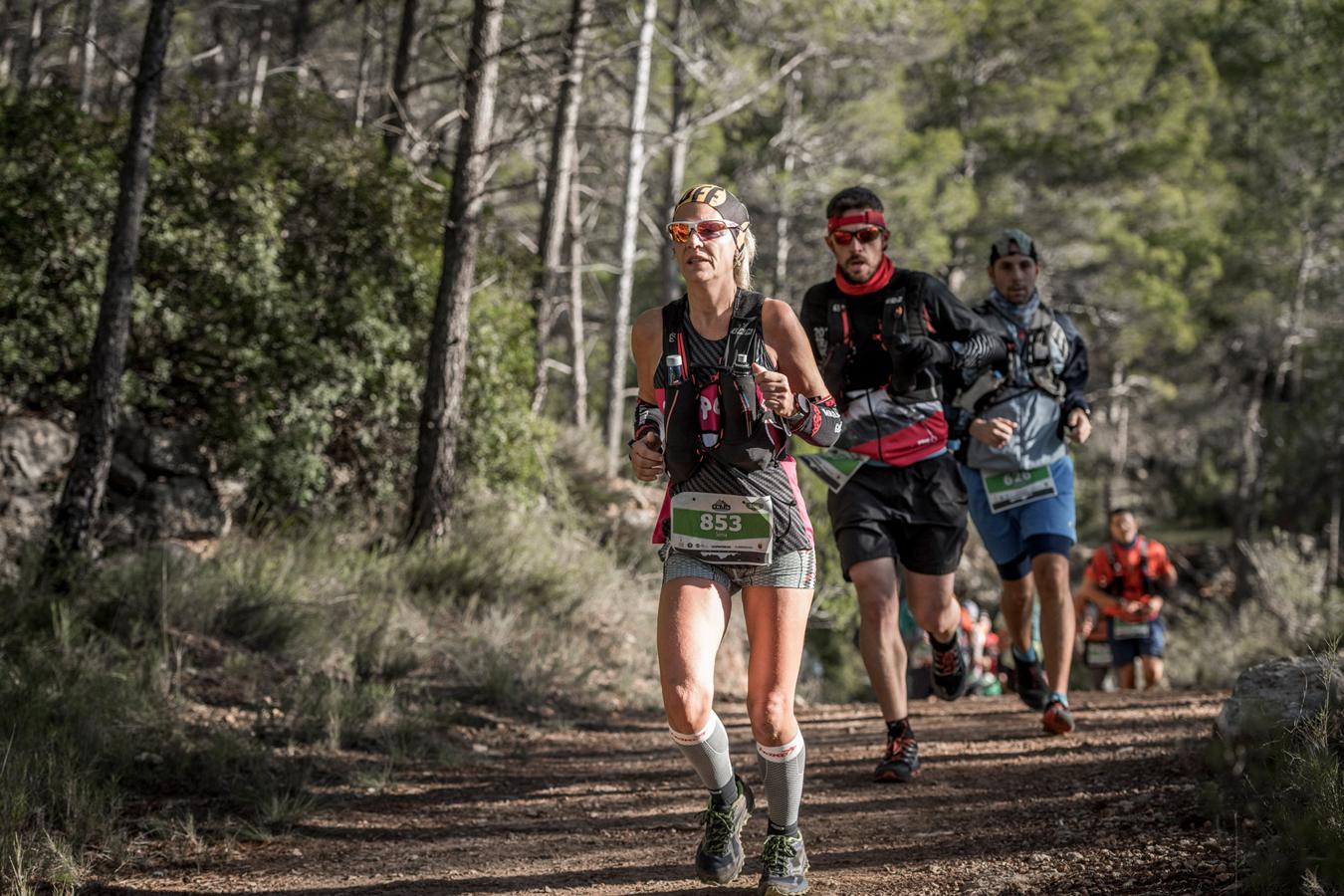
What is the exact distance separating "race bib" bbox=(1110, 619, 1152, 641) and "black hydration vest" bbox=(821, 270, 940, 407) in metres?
5.60

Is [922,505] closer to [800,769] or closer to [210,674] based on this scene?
[800,769]

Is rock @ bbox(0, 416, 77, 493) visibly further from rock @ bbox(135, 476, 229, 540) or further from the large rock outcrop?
rock @ bbox(135, 476, 229, 540)

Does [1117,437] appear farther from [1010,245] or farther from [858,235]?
[858,235]

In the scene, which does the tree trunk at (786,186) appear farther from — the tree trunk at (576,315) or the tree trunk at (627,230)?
the tree trunk at (627,230)

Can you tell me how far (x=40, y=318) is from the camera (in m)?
9.20

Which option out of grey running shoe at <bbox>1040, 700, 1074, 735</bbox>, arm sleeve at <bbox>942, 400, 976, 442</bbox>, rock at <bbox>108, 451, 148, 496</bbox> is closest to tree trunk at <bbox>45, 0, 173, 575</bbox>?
rock at <bbox>108, 451, 148, 496</bbox>

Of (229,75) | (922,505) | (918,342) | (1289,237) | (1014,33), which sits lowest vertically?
(922,505)

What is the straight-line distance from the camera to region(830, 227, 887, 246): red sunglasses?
5.25 metres

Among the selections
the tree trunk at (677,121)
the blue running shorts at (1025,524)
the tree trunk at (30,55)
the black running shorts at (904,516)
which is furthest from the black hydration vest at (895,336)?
the tree trunk at (677,121)

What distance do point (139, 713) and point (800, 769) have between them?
3.40 m

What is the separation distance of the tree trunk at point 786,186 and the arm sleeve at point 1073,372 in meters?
14.6

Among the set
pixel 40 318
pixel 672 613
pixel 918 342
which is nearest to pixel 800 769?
pixel 672 613

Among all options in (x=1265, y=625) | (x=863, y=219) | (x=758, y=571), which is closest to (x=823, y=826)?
(x=758, y=571)

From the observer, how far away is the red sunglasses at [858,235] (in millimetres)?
5254
